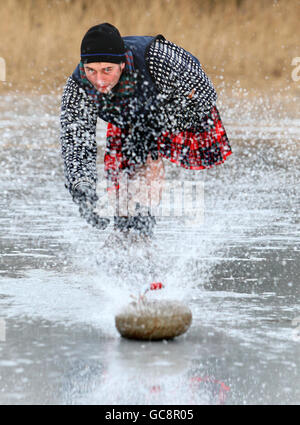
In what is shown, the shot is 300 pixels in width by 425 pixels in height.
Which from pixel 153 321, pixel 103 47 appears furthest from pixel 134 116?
pixel 153 321

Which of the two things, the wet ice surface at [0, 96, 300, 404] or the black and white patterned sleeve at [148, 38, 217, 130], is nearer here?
the wet ice surface at [0, 96, 300, 404]

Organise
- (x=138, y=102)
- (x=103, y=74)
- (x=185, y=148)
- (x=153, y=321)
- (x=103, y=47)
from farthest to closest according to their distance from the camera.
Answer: (x=185, y=148)
(x=138, y=102)
(x=103, y=74)
(x=103, y=47)
(x=153, y=321)

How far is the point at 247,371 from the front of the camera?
4.31 m

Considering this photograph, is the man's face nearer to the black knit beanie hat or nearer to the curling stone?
the black knit beanie hat

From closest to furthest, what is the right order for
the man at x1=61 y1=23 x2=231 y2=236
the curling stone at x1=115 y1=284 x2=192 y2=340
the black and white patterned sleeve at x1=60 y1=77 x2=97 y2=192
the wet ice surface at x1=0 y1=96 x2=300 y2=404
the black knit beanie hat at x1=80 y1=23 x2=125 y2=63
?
1. the wet ice surface at x1=0 y1=96 x2=300 y2=404
2. the curling stone at x1=115 y1=284 x2=192 y2=340
3. the black knit beanie hat at x1=80 y1=23 x2=125 y2=63
4. the man at x1=61 y1=23 x2=231 y2=236
5. the black and white patterned sleeve at x1=60 y1=77 x2=97 y2=192

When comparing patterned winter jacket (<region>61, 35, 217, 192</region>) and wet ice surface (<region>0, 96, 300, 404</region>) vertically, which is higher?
patterned winter jacket (<region>61, 35, 217, 192</region>)

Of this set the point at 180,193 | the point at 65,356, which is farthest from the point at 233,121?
the point at 65,356

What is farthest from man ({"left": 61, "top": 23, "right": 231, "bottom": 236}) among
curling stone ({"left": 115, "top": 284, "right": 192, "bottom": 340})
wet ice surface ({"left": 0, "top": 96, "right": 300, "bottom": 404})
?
curling stone ({"left": 115, "top": 284, "right": 192, "bottom": 340})

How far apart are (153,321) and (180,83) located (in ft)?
5.08

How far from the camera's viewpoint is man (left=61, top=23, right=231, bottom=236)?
5418 mm

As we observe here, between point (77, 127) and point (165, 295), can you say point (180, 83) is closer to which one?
point (77, 127)

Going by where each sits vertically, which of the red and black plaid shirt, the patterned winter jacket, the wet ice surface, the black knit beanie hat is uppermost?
the black knit beanie hat

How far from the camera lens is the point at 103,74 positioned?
213 inches
